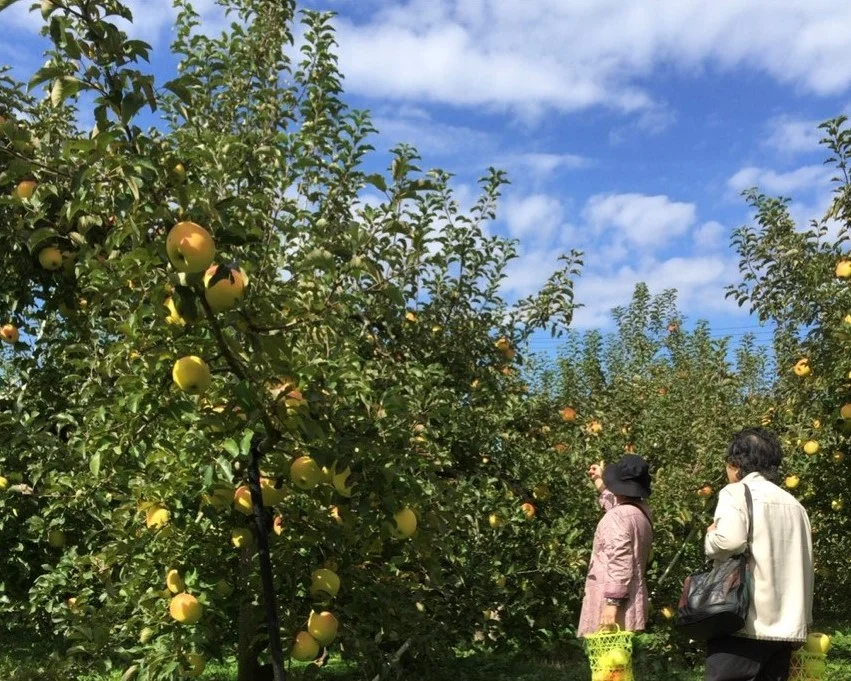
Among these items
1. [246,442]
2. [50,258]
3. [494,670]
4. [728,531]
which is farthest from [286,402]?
[494,670]

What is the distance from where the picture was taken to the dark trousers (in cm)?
258

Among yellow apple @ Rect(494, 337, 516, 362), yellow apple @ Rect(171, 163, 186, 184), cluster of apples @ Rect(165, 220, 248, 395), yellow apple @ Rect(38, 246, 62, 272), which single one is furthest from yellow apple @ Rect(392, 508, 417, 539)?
yellow apple @ Rect(494, 337, 516, 362)

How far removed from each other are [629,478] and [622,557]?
12.4 inches

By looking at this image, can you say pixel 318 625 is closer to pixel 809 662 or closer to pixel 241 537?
pixel 241 537

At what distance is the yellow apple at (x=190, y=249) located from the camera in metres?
1.72

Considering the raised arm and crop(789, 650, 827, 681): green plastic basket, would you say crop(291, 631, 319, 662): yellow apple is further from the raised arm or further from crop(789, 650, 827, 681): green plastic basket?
crop(789, 650, 827, 681): green plastic basket

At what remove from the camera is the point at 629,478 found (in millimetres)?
3350

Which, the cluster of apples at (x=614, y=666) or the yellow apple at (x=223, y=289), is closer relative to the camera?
the yellow apple at (x=223, y=289)

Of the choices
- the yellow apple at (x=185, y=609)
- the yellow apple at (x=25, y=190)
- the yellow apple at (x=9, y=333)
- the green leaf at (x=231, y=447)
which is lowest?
the yellow apple at (x=185, y=609)

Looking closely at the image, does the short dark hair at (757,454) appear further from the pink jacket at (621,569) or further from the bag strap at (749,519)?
the pink jacket at (621,569)

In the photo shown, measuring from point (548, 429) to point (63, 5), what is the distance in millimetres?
3872

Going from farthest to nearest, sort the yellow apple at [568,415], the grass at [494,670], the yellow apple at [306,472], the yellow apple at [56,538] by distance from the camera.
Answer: the yellow apple at [568,415] < the grass at [494,670] < the yellow apple at [56,538] < the yellow apple at [306,472]

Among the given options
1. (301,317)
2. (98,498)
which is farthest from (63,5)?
(98,498)

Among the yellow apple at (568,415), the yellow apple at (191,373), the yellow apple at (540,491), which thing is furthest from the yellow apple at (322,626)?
the yellow apple at (568,415)
